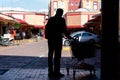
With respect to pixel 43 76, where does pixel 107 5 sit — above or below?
above

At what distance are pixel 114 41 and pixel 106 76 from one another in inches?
36.7

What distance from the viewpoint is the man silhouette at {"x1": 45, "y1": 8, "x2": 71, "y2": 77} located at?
478 inches

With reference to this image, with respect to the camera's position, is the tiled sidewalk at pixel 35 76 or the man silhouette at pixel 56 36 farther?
the man silhouette at pixel 56 36

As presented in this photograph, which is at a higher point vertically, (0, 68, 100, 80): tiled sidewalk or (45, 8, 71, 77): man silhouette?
(45, 8, 71, 77): man silhouette

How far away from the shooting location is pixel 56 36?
40.1 ft

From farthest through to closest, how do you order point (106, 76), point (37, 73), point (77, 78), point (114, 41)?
point (37, 73), point (77, 78), point (106, 76), point (114, 41)

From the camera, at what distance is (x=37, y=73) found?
43.2 ft

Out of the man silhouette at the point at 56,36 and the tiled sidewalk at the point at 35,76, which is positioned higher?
the man silhouette at the point at 56,36

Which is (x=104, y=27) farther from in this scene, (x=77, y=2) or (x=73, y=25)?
(x=77, y=2)

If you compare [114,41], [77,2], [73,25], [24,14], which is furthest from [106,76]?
[77,2]

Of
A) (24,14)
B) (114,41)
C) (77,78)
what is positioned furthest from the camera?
(24,14)

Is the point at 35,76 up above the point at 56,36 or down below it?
below

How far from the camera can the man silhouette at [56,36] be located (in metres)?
12.1

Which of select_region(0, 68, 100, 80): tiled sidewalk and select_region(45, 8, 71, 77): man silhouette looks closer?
select_region(0, 68, 100, 80): tiled sidewalk
